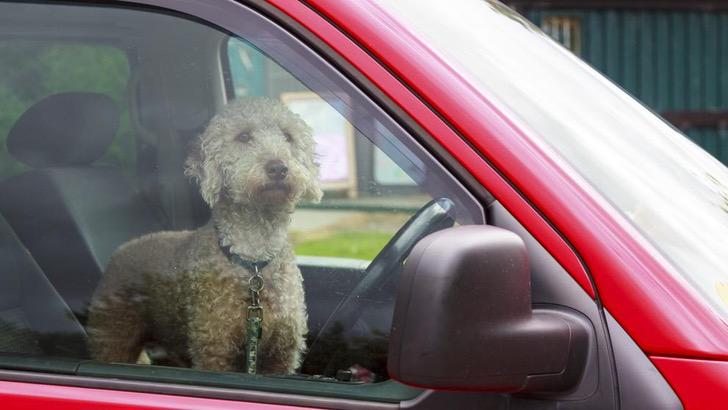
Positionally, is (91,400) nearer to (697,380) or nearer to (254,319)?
(254,319)

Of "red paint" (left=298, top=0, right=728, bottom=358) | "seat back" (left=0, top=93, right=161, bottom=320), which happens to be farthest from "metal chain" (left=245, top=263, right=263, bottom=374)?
"red paint" (left=298, top=0, right=728, bottom=358)

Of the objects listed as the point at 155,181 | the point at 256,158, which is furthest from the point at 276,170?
the point at 155,181

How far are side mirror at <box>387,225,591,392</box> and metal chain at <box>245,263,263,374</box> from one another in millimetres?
431

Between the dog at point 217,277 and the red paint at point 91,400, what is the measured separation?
11 centimetres

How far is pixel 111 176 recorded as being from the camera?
6.18ft

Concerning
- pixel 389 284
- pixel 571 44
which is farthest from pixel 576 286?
pixel 571 44

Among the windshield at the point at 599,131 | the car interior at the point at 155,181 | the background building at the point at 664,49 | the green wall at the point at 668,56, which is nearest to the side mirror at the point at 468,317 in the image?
the car interior at the point at 155,181

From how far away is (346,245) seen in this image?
185 cm

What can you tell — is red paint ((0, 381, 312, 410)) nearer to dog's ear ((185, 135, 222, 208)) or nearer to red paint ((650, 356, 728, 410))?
dog's ear ((185, 135, 222, 208))

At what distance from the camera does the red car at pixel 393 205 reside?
1.39 meters

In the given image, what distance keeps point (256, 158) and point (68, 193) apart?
35 cm

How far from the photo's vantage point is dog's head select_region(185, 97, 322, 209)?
1.76 metres

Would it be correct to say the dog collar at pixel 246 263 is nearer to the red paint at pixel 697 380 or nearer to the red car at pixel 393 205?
the red car at pixel 393 205

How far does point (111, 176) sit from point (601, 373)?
0.96 m
